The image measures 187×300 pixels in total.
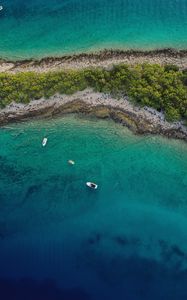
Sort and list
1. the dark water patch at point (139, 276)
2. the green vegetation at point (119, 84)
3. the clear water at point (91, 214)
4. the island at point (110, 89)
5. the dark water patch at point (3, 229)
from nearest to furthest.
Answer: the dark water patch at point (139, 276), the clear water at point (91, 214), the dark water patch at point (3, 229), the green vegetation at point (119, 84), the island at point (110, 89)

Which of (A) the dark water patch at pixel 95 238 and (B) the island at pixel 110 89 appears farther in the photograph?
(B) the island at pixel 110 89

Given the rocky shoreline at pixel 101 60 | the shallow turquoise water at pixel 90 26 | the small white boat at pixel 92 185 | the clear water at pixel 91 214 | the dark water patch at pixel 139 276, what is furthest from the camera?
the shallow turquoise water at pixel 90 26

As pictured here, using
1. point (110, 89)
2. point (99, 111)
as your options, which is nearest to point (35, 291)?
point (99, 111)

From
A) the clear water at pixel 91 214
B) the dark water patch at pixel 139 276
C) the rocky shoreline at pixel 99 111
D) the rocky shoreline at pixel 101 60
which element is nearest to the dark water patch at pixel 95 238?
the clear water at pixel 91 214

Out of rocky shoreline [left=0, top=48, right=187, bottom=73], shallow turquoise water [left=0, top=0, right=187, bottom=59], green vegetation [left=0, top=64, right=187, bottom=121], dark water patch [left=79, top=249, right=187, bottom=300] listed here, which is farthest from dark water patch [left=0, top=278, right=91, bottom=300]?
shallow turquoise water [left=0, top=0, right=187, bottom=59]

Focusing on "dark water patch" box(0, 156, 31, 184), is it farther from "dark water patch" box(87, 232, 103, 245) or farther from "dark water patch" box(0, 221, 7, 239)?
"dark water patch" box(87, 232, 103, 245)

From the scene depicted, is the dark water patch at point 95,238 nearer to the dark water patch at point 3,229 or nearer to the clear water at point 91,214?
the clear water at point 91,214

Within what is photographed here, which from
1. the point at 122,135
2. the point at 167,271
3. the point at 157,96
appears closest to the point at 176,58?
the point at 157,96
